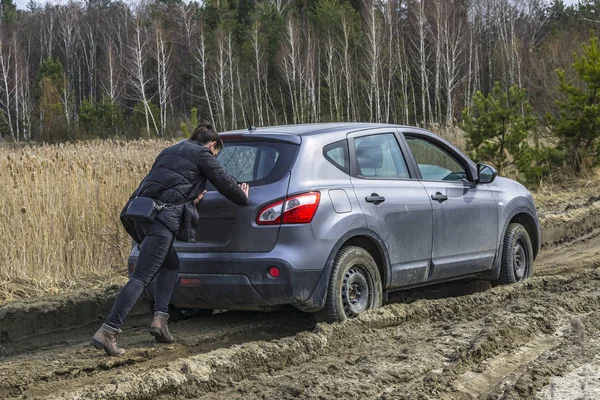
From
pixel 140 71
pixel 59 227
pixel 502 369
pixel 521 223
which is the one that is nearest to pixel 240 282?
pixel 502 369

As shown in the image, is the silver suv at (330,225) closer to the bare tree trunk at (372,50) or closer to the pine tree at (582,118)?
the pine tree at (582,118)

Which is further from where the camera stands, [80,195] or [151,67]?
[151,67]

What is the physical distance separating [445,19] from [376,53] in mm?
4921

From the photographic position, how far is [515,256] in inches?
354

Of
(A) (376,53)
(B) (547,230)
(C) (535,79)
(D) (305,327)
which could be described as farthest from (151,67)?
(D) (305,327)

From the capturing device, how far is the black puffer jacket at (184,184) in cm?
639

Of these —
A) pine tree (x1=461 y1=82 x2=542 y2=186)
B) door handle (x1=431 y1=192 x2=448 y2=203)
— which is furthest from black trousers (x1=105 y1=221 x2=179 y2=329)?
pine tree (x1=461 y1=82 x2=542 y2=186)

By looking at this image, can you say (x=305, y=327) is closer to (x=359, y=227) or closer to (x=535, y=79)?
(x=359, y=227)

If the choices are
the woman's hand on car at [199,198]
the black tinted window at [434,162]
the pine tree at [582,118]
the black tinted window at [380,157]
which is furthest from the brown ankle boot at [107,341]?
the pine tree at [582,118]

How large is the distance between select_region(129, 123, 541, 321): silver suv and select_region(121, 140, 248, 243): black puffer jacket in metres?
0.29

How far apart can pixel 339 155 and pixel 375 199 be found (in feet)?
1.50

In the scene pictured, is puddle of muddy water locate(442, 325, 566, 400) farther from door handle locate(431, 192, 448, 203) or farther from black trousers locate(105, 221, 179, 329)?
black trousers locate(105, 221, 179, 329)

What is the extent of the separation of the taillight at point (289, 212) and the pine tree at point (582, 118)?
14039 mm

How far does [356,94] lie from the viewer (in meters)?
60.7
